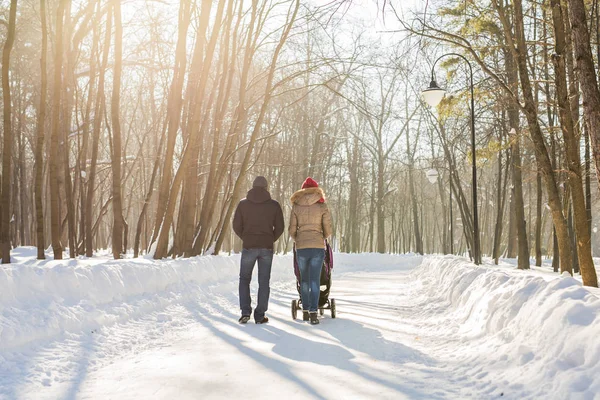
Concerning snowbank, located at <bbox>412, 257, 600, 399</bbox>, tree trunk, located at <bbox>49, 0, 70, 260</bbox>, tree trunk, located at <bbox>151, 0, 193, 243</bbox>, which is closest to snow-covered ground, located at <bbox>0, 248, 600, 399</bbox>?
snowbank, located at <bbox>412, 257, 600, 399</bbox>

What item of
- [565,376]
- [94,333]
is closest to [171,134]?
[94,333]

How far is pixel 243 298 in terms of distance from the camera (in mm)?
8281

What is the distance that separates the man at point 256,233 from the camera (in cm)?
825

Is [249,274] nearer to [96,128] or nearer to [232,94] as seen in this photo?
[96,128]

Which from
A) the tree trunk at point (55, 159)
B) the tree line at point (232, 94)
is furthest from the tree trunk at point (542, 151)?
the tree trunk at point (55, 159)

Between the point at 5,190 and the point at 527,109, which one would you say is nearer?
the point at 5,190

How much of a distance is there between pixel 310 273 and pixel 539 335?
4030mm

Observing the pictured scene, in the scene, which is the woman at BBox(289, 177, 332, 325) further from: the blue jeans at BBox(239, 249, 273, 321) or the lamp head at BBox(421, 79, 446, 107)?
the lamp head at BBox(421, 79, 446, 107)

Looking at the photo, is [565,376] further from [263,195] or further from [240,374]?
[263,195]

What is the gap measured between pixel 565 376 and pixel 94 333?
510 cm

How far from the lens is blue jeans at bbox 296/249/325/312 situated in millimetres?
8289

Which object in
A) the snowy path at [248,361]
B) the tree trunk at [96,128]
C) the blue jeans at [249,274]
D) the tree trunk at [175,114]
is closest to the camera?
the snowy path at [248,361]

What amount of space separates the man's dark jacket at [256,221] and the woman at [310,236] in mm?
317

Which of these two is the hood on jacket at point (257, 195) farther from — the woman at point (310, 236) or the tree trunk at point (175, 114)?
the tree trunk at point (175, 114)
